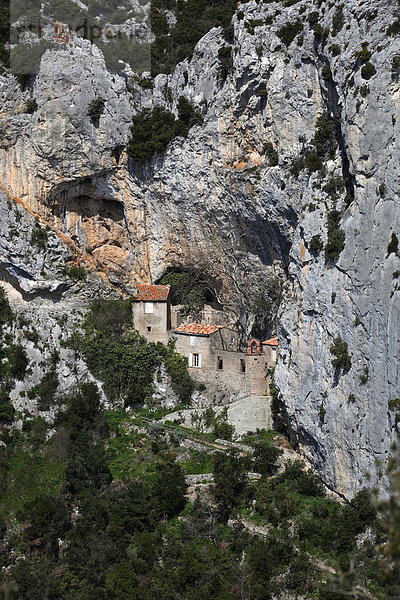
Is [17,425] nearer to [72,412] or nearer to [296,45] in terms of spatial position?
[72,412]

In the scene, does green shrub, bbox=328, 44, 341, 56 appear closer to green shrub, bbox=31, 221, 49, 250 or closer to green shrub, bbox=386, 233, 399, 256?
green shrub, bbox=386, 233, 399, 256

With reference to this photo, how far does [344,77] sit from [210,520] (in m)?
23.3

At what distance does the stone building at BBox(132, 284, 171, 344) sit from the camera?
142ft

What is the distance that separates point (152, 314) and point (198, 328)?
329 centimetres

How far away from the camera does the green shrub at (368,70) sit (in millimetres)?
32675

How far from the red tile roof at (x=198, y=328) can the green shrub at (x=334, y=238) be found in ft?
33.6

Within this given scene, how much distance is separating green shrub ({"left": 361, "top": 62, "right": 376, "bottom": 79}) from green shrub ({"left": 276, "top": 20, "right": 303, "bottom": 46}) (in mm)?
8039

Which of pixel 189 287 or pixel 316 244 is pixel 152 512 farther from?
pixel 189 287

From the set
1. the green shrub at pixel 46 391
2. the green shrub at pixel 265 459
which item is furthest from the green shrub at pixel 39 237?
the green shrub at pixel 265 459

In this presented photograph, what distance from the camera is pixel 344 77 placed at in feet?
113

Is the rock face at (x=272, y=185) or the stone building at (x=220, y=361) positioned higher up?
the rock face at (x=272, y=185)

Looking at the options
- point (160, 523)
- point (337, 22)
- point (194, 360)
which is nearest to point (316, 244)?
point (194, 360)

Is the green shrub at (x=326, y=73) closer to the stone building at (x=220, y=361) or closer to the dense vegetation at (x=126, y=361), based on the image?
the stone building at (x=220, y=361)

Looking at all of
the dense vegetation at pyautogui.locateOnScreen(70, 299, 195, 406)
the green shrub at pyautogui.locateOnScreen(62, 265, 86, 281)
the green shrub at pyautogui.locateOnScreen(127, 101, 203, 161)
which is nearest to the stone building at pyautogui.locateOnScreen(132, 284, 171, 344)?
the dense vegetation at pyautogui.locateOnScreen(70, 299, 195, 406)
